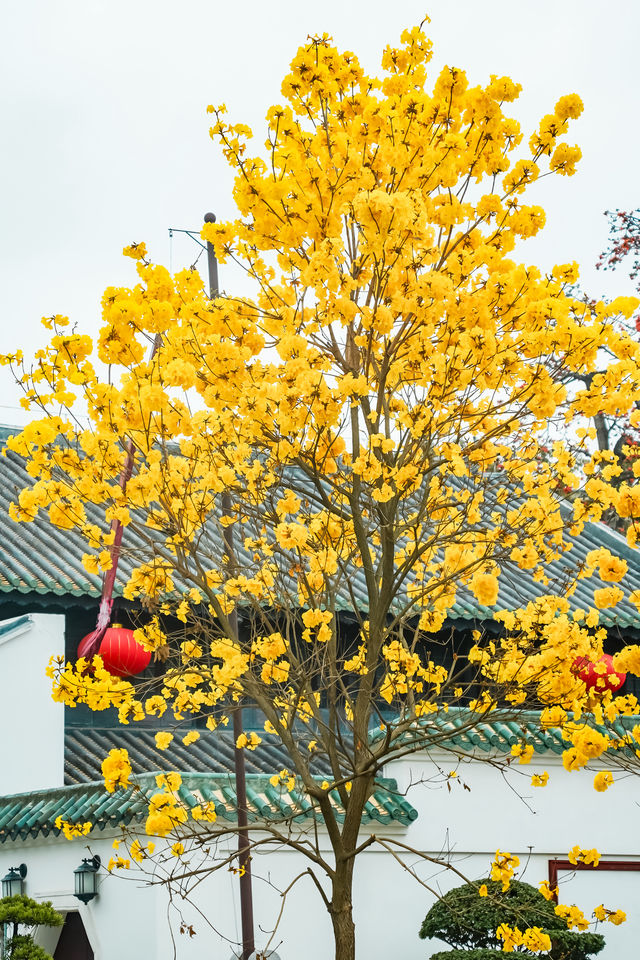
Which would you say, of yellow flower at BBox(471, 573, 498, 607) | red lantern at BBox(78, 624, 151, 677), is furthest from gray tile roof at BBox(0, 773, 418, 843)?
yellow flower at BBox(471, 573, 498, 607)

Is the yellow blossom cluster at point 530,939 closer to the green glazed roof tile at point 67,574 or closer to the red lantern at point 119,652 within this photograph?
the green glazed roof tile at point 67,574

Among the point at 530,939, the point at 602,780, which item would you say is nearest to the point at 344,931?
the point at 530,939

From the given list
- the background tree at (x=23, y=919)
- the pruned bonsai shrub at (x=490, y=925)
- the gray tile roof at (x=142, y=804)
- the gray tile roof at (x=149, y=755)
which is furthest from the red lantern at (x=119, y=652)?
the pruned bonsai shrub at (x=490, y=925)

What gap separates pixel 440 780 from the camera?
1001 cm

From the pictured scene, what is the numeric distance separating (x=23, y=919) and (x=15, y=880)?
0.98 meters

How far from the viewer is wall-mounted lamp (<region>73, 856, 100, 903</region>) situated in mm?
8789

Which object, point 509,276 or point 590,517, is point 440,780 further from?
point 509,276

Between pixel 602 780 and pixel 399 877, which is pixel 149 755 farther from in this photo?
pixel 602 780

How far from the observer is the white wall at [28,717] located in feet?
33.6

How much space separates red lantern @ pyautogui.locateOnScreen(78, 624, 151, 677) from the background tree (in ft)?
6.92

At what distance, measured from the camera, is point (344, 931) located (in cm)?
593

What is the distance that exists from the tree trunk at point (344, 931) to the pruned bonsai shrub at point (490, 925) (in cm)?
261

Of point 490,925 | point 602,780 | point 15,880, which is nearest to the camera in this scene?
point 602,780

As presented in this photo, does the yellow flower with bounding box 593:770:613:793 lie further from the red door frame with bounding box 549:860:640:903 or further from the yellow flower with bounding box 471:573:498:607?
the red door frame with bounding box 549:860:640:903
